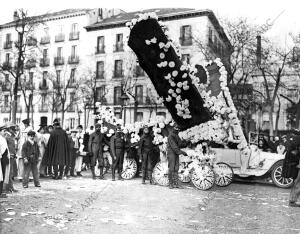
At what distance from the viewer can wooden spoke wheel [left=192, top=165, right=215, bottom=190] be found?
10648 millimetres

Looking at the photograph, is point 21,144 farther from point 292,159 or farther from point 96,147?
point 292,159

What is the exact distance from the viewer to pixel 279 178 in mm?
11648

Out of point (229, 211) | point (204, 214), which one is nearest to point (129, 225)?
point (204, 214)

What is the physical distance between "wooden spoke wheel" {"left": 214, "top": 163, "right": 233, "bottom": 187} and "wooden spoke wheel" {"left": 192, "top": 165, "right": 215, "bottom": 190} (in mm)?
708

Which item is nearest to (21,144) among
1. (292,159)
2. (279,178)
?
(292,159)

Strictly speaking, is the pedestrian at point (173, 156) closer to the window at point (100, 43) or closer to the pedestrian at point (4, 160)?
the pedestrian at point (4, 160)

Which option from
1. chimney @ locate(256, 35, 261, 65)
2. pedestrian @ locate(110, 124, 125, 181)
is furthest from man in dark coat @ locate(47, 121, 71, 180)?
chimney @ locate(256, 35, 261, 65)

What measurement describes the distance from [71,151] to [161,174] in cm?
321

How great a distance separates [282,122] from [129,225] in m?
26.1

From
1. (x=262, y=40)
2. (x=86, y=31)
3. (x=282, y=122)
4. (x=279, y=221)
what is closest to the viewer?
(x=279, y=221)

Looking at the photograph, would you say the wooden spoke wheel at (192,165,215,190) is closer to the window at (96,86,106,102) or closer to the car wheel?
the car wheel

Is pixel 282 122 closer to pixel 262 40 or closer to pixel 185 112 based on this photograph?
pixel 262 40

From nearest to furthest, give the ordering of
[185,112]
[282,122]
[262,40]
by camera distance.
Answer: [185,112] → [262,40] → [282,122]

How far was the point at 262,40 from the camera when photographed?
19.3 meters
